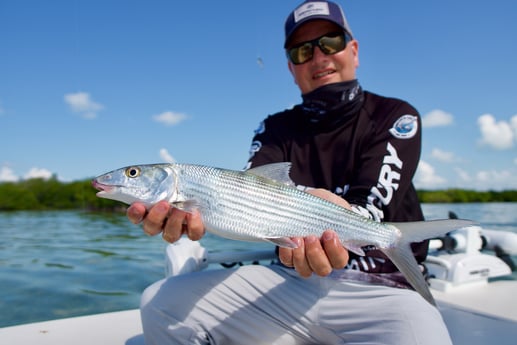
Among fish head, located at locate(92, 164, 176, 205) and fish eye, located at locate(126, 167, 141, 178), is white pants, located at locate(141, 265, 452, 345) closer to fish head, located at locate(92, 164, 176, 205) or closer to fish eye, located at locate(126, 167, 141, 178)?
fish head, located at locate(92, 164, 176, 205)

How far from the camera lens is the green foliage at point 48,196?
3122cm

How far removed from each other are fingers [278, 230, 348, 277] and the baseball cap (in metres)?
2.19

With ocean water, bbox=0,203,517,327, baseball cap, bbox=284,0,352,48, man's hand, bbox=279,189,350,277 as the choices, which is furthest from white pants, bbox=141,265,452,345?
ocean water, bbox=0,203,517,327

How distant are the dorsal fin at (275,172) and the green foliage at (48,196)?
2934 cm

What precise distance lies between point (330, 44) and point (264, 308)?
247 cm

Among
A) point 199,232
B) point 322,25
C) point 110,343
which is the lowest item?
point 110,343

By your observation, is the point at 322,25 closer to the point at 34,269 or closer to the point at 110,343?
the point at 110,343

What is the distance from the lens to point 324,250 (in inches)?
96.0

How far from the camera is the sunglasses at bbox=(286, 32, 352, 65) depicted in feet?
12.0

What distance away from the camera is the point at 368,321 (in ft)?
8.65

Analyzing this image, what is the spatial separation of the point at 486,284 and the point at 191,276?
13.8 feet

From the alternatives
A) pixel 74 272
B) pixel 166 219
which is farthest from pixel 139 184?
pixel 74 272

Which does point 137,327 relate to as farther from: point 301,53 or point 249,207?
point 301,53

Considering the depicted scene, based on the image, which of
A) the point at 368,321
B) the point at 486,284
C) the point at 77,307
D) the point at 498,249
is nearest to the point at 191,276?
the point at 368,321
